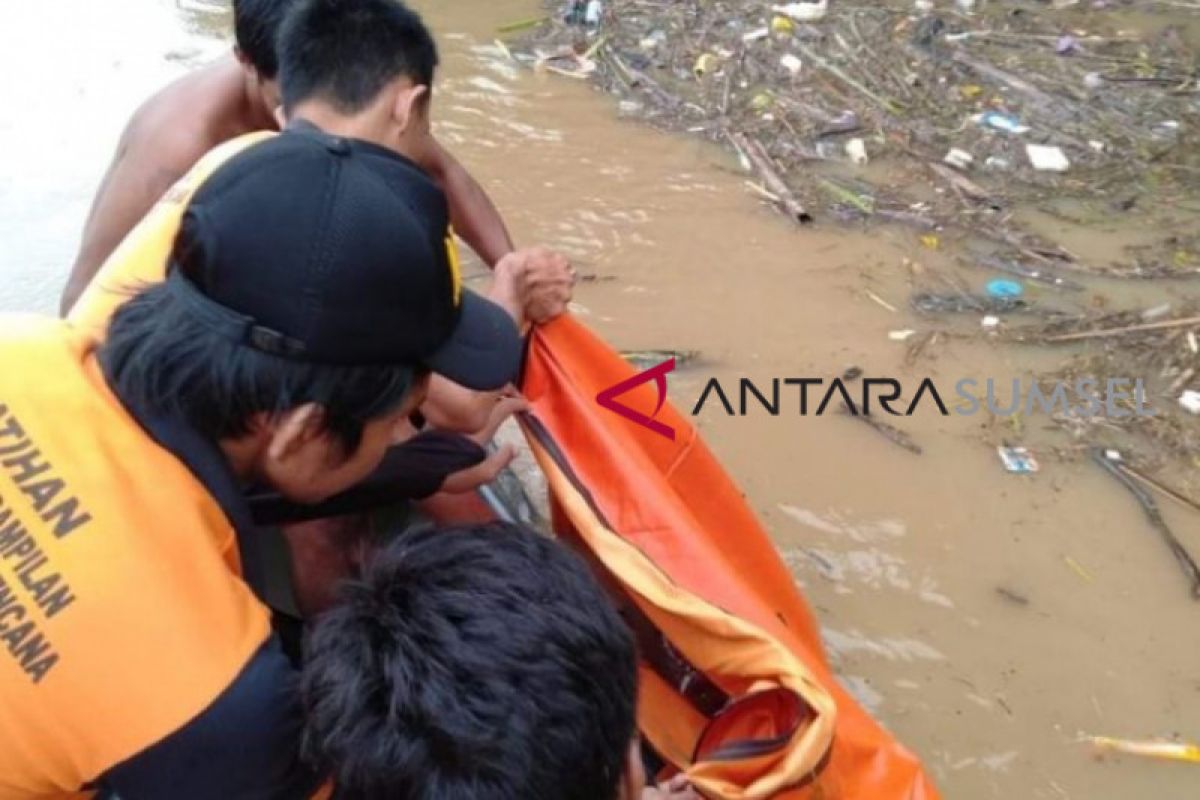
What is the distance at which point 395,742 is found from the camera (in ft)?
3.91

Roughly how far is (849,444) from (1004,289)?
0.90 m

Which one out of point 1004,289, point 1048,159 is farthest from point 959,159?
point 1004,289

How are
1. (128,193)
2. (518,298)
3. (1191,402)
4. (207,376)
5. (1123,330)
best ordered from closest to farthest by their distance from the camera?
(207,376) → (518,298) → (128,193) → (1191,402) → (1123,330)

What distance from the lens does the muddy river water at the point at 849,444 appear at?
2.48 m

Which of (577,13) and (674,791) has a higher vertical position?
(674,791)

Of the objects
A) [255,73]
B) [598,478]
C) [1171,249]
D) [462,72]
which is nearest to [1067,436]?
[1171,249]

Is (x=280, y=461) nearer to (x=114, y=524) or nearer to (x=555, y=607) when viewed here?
(x=114, y=524)

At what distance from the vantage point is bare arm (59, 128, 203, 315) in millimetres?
2475

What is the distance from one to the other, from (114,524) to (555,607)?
0.47 metres

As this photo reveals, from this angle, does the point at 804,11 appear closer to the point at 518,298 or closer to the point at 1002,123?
the point at 1002,123

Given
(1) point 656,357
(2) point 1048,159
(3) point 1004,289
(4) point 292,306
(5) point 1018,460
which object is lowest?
(1) point 656,357

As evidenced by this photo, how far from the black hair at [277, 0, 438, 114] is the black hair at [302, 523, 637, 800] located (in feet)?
3.75

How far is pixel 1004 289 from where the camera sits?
3.64 meters

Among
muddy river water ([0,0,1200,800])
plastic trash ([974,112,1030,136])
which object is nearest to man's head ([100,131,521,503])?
muddy river water ([0,0,1200,800])
